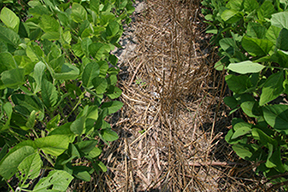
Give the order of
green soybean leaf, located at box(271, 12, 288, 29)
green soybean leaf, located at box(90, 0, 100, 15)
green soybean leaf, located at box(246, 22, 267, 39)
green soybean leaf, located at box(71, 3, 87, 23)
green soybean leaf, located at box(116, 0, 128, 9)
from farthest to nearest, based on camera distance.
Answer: green soybean leaf, located at box(116, 0, 128, 9), green soybean leaf, located at box(90, 0, 100, 15), green soybean leaf, located at box(71, 3, 87, 23), green soybean leaf, located at box(246, 22, 267, 39), green soybean leaf, located at box(271, 12, 288, 29)

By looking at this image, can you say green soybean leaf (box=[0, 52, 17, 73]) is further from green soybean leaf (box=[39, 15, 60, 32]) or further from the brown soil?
the brown soil

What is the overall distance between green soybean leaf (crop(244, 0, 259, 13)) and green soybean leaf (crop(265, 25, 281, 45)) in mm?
284

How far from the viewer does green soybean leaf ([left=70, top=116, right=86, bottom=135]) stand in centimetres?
69

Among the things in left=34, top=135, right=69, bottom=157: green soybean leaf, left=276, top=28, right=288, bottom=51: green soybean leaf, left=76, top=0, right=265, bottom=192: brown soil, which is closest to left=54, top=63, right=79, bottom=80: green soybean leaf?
left=34, top=135, right=69, bottom=157: green soybean leaf

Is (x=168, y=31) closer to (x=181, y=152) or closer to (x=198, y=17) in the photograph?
(x=198, y=17)

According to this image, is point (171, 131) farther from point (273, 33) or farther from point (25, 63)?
point (25, 63)

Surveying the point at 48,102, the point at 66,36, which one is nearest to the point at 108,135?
the point at 48,102

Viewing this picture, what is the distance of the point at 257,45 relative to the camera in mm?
850

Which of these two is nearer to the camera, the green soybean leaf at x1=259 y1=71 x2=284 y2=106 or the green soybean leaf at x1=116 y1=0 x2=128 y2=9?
the green soybean leaf at x1=259 y1=71 x2=284 y2=106

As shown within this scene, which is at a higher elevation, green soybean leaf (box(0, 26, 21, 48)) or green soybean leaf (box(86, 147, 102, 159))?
green soybean leaf (box(0, 26, 21, 48))

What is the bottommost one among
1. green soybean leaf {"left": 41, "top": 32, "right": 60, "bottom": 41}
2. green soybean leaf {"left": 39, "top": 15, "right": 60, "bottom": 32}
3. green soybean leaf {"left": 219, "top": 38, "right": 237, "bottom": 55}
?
green soybean leaf {"left": 219, "top": 38, "right": 237, "bottom": 55}

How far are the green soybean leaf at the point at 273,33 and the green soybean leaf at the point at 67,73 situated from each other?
3.02 ft

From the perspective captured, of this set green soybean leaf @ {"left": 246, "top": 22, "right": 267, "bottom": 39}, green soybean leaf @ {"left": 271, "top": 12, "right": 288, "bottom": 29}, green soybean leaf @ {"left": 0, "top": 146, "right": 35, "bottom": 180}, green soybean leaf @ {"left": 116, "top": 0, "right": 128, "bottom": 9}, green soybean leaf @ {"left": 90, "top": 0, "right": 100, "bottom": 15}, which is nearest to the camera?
green soybean leaf @ {"left": 0, "top": 146, "right": 35, "bottom": 180}

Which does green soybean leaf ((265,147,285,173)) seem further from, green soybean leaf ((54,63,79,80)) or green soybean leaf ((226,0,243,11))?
green soybean leaf ((54,63,79,80))
